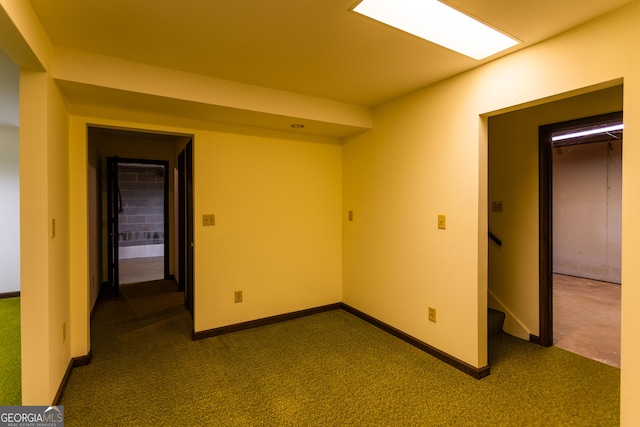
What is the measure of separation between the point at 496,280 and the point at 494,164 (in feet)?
3.84

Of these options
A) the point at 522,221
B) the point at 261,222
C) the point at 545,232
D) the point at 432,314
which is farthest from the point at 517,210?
the point at 261,222

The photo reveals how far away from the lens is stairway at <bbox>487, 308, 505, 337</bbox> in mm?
3070

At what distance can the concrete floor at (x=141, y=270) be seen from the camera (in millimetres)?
5680

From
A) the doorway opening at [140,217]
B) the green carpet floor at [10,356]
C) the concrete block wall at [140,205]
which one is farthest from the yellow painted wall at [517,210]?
the concrete block wall at [140,205]

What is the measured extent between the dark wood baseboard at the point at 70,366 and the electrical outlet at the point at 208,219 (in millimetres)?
1364

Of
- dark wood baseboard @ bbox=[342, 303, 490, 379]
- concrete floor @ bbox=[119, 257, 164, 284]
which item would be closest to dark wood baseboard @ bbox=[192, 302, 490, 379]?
dark wood baseboard @ bbox=[342, 303, 490, 379]

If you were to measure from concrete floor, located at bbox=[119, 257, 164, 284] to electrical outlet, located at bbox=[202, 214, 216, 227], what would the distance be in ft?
10.4

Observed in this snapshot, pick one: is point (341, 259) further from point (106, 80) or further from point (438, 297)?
point (106, 80)

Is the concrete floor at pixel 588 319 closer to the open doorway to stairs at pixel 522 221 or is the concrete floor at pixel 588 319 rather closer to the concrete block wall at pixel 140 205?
the open doorway to stairs at pixel 522 221

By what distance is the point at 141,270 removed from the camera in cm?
646

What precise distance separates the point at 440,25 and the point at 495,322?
2624mm

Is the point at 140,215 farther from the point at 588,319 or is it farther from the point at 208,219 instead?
the point at 588,319

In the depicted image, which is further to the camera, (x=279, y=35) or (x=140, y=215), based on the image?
(x=140, y=215)

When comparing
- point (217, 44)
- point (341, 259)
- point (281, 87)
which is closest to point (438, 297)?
point (341, 259)
